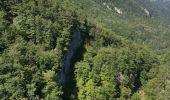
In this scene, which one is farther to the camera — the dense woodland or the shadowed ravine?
the shadowed ravine

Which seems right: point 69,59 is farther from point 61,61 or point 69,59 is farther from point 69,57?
point 61,61

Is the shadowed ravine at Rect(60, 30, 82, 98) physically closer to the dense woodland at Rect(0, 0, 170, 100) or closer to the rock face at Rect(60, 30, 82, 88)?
the rock face at Rect(60, 30, 82, 88)

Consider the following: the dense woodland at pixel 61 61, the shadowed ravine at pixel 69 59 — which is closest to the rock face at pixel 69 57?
the shadowed ravine at pixel 69 59

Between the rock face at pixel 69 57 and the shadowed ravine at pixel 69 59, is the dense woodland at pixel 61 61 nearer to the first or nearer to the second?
the shadowed ravine at pixel 69 59

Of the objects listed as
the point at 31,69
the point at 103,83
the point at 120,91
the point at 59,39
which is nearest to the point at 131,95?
the point at 120,91

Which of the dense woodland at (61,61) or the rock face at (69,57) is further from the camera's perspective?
the rock face at (69,57)

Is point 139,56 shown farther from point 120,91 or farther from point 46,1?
point 46,1

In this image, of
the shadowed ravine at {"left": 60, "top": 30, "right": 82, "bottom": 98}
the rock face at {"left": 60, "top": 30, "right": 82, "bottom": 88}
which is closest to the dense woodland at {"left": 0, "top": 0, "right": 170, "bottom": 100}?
the shadowed ravine at {"left": 60, "top": 30, "right": 82, "bottom": 98}
